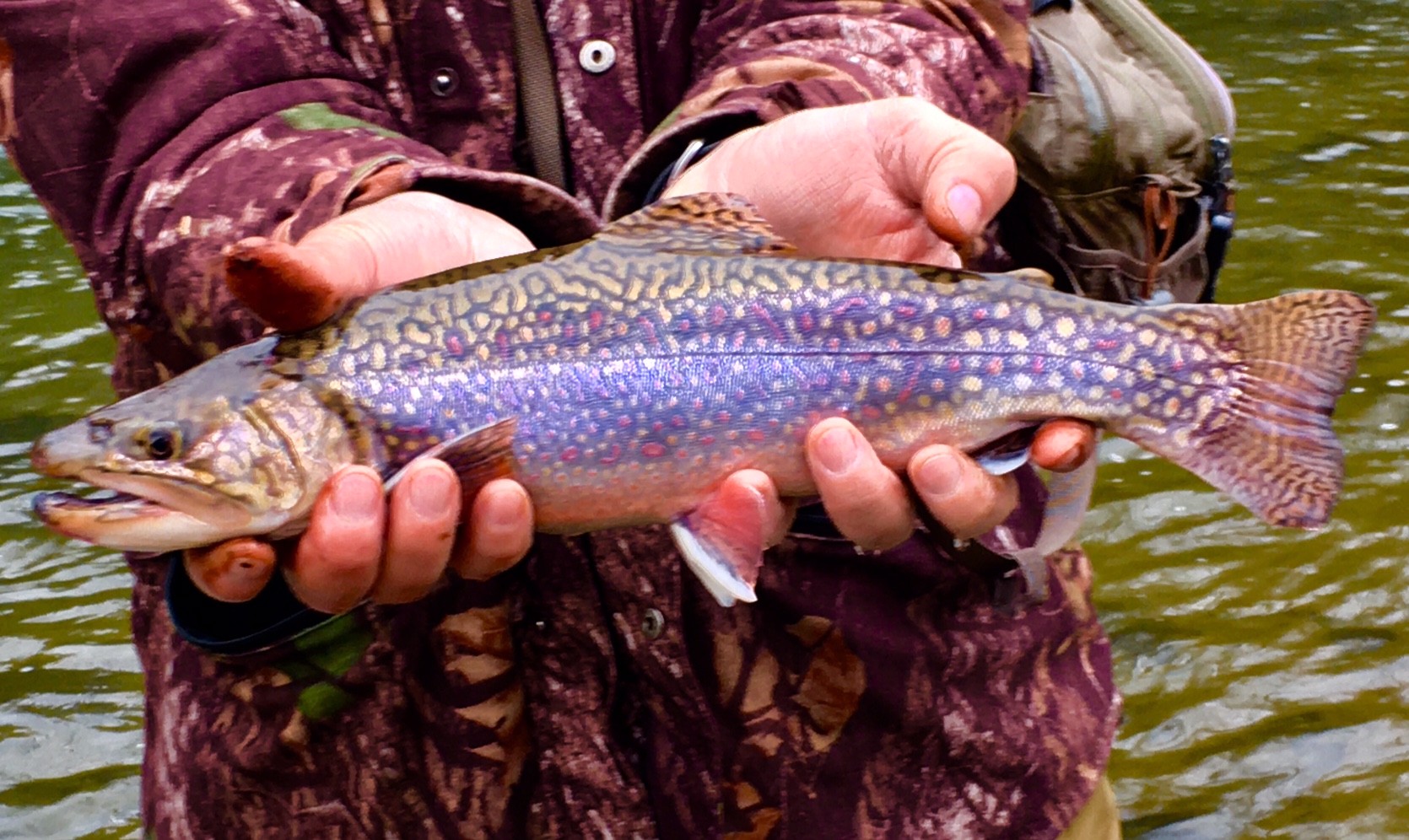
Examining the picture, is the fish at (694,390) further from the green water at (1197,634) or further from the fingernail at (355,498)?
the green water at (1197,634)

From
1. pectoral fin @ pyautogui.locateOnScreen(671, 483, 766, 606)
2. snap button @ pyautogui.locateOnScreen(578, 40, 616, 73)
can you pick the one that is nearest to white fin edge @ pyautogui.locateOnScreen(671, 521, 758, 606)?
pectoral fin @ pyautogui.locateOnScreen(671, 483, 766, 606)

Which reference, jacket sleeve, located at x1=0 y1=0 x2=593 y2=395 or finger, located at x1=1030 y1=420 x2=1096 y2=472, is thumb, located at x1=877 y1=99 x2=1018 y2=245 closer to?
finger, located at x1=1030 y1=420 x2=1096 y2=472

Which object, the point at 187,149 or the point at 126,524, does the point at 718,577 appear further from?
the point at 187,149

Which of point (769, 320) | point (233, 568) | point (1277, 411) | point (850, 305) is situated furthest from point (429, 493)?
point (1277, 411)

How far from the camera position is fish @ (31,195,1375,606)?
2521 mm

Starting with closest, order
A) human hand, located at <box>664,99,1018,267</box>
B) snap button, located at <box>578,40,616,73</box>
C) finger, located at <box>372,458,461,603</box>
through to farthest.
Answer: finger, located at <box>372,458,461,603</box> → human hand, located at <box>664,99,1018,267</box> → snap button, located at <box>578,40,616,73</box>

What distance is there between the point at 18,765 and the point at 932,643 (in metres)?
4.11

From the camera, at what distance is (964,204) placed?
2.51 m

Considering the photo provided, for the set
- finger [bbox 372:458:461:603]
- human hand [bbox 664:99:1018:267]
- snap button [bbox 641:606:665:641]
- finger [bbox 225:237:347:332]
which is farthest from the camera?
snap button [bbox 641:606:665:641]

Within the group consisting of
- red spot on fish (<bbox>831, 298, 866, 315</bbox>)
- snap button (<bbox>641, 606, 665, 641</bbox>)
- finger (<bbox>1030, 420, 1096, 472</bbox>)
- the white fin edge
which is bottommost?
snap button (<bbox>641, 606, 665, 641</bbox>)

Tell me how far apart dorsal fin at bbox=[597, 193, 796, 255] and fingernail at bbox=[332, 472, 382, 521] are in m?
0.63

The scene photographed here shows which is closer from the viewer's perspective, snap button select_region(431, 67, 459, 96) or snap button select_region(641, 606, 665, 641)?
snap button select_region(641, 606, 665, 641)

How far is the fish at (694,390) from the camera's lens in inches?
99.3

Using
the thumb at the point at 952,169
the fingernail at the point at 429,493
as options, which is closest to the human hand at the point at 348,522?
the fingernail at the point at 429,493
